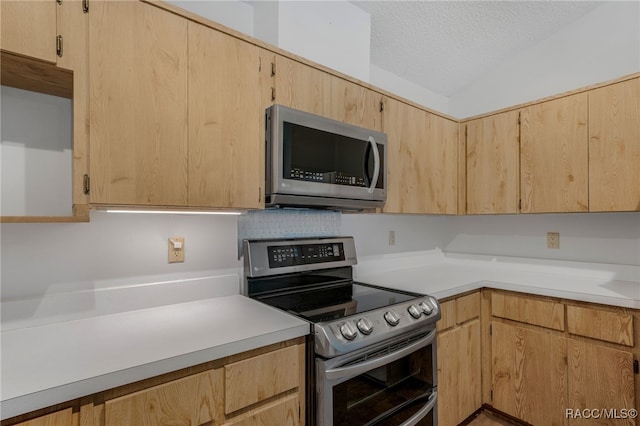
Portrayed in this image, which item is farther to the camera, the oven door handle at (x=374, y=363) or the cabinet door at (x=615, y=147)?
the cabinet door at (x=615, y=147)

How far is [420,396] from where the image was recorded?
1.62 meters

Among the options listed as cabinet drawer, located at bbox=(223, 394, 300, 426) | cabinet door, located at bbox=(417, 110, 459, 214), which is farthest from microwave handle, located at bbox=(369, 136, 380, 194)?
cabinet drawer, located at bbox=(223, 394, 300, 426)

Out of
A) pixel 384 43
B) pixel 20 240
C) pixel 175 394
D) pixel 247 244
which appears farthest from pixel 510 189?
pixel 20 240

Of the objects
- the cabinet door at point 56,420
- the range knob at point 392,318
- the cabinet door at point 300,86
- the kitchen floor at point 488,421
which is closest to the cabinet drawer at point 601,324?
the kitchen floor at point 488,421

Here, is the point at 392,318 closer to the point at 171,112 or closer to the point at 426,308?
the point at 426,308

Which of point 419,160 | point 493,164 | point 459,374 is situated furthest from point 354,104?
point 459,374

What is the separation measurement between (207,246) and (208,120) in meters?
0.61

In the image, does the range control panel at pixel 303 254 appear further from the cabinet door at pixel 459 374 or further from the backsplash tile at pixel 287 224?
the cabinet door at pixel 459 374

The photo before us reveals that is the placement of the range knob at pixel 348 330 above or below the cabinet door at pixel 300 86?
below

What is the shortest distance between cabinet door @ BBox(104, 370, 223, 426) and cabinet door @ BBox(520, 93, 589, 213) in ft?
7.37

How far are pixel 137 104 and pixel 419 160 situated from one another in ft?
5.59

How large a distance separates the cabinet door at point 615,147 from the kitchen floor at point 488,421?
1438 millimetres

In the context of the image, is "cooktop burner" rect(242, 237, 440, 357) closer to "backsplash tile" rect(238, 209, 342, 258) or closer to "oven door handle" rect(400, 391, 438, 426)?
"backsplash tile" rect(238, 209, 342, 258)

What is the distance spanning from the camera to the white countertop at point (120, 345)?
0.83 meters
